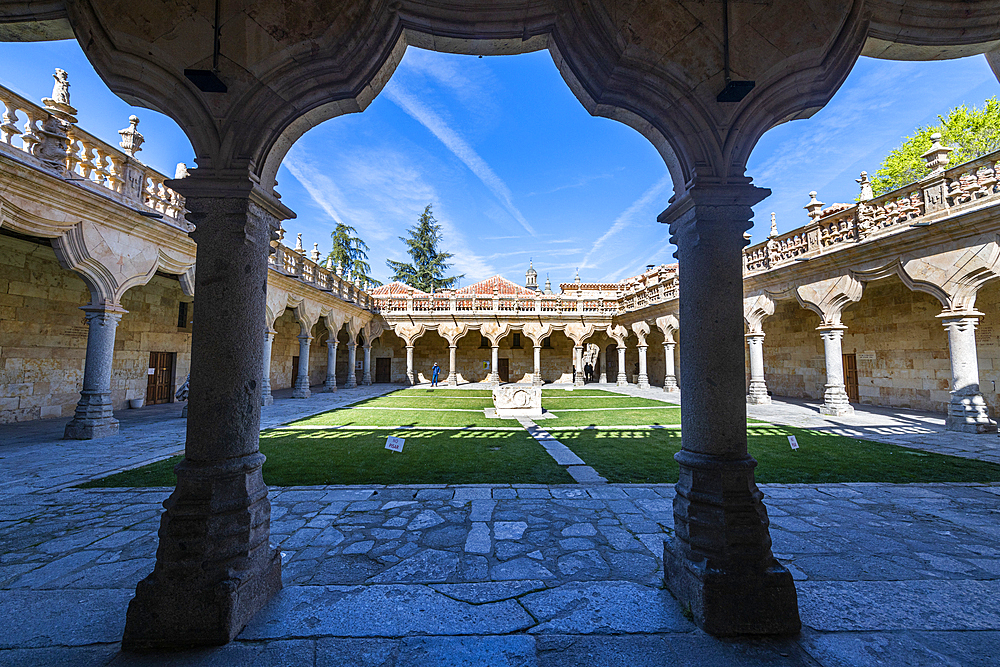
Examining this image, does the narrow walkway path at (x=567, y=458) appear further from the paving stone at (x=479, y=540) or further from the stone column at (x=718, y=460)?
the stone column at (x=718, y=460)

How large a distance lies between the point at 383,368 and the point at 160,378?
13.8 m

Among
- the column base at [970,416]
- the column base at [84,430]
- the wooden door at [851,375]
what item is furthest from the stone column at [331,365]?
the wooden door at [851,375]

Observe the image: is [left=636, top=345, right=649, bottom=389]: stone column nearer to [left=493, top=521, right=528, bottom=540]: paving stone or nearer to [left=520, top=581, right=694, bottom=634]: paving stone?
[left=493, top=521, right=528, bottom=540]: paving stone

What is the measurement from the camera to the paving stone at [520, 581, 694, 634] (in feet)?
6.79

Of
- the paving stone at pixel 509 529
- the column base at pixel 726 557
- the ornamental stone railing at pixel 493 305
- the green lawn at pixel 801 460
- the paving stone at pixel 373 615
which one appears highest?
the ornamental stone railing at pixel 493 305

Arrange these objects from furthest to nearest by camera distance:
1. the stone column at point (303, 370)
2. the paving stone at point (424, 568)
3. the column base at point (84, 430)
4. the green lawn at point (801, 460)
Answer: the stone column at point (303, 370) → the column base at point (84, 430) → the green lawn at point (801, 460) → the paving stone at point (424, 568)

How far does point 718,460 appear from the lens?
2.25 m

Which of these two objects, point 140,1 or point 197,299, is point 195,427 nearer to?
point 197,299

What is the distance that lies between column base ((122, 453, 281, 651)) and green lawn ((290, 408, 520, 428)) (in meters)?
6.60

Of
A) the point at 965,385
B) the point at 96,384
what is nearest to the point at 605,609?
the point at 96,384

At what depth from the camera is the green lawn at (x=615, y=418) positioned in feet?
30.3

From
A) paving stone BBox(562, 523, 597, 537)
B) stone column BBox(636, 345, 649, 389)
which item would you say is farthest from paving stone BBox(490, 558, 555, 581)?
stone column BBox(636, 345, 649, 389)

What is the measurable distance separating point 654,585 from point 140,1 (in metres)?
4.41

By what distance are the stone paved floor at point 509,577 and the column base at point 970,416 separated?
5.12 metres
